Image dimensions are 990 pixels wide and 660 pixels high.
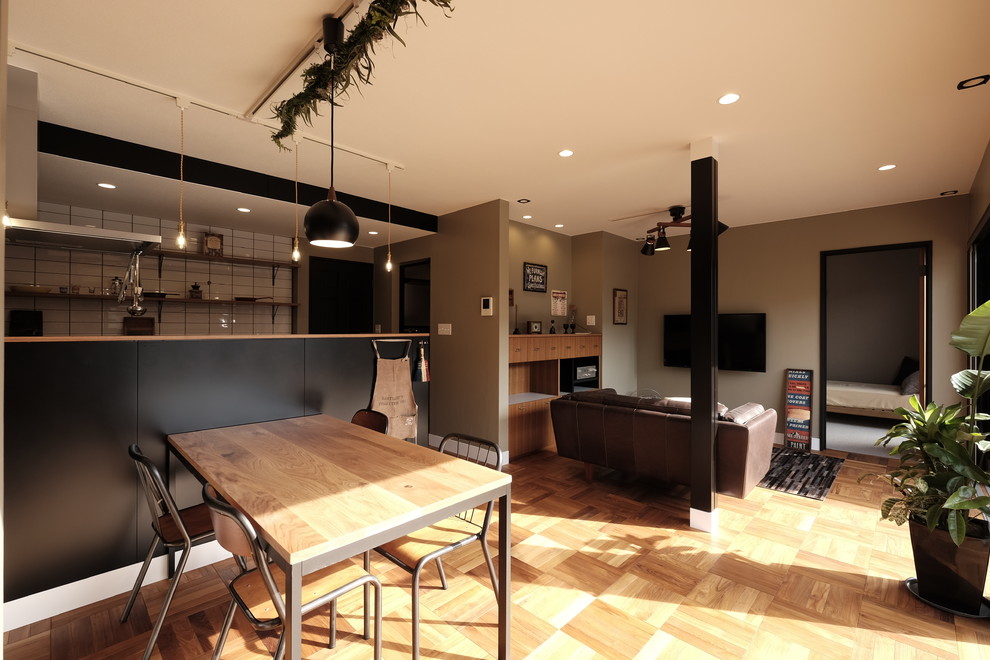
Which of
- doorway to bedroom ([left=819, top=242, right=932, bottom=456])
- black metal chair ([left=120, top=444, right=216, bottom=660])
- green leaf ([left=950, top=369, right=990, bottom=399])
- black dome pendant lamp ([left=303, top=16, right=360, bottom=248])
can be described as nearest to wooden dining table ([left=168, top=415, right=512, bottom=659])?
black metal chair ([left=120, top=444, right=216, bottom=660])

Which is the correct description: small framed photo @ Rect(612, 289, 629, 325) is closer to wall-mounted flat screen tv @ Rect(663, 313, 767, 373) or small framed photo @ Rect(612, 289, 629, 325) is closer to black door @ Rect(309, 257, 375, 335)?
wall-mounted flat screen tv @ Rect(663, 313, 767, 373)

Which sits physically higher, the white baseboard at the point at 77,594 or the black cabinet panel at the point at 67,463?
the black cabinet panel at the point at 67,463

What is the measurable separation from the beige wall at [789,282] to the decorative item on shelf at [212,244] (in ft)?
17.4

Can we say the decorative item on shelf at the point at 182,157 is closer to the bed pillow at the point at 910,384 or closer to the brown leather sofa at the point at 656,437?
the brown leather sofa at the point at 656,437

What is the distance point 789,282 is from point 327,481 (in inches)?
216

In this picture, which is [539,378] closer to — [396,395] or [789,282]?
[396,395]

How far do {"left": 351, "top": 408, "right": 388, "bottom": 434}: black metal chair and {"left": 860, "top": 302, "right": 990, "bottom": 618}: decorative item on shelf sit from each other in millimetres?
2684

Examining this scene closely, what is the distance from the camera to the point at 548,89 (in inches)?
95.3

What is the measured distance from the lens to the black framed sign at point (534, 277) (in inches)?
218

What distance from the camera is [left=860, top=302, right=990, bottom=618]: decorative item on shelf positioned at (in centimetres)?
211

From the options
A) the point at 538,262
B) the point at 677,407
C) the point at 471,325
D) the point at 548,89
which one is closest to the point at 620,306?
the point at 538,262

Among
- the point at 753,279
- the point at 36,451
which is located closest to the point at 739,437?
the point at 753,279

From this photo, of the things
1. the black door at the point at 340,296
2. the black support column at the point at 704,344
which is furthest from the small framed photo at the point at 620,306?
the black door at the point at 340,296

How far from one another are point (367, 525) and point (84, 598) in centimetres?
203
